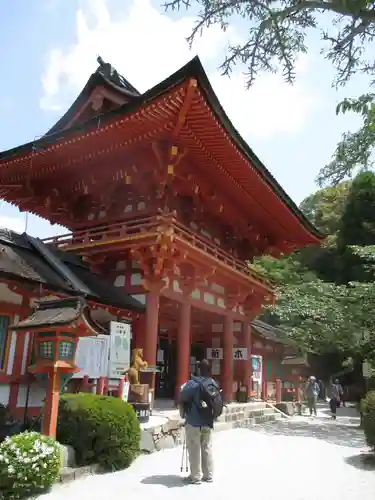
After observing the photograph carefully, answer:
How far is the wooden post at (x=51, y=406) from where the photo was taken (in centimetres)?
718

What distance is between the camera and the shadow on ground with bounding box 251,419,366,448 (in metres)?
12.4

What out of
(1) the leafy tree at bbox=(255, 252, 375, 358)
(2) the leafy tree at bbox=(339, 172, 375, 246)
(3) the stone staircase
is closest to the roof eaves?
(1) the leafy tree at bbox=(255, 252, 375, 358)

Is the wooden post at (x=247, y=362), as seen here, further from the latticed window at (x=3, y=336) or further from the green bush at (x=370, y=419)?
the latticed window at (x=3, y=336)

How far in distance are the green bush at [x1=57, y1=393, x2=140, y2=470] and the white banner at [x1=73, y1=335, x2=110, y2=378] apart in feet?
6.86

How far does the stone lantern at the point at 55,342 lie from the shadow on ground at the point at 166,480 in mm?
1676

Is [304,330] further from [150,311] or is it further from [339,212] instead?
[339,212]

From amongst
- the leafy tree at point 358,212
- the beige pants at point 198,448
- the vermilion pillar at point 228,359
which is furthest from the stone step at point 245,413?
the leafy tree at point 358,212

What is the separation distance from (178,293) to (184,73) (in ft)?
22.7

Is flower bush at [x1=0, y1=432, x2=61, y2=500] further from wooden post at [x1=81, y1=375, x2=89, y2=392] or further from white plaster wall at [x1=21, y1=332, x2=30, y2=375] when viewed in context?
wooden post at [x1=81, y1=375, x2=89, y2=392]

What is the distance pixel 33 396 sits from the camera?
9.84 m

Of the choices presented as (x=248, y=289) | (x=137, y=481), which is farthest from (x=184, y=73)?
(x=248, y=289)

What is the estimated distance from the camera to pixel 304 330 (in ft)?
59.9

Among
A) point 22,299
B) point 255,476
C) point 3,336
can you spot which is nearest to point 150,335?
point 22,299

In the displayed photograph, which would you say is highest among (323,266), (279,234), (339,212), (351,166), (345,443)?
(339,212)
